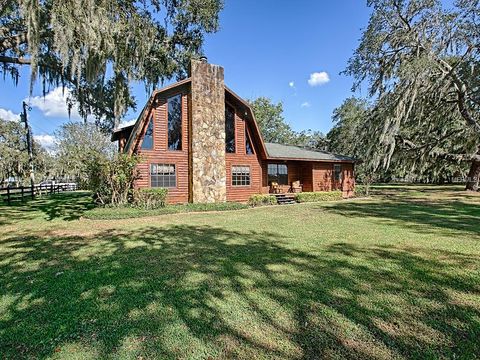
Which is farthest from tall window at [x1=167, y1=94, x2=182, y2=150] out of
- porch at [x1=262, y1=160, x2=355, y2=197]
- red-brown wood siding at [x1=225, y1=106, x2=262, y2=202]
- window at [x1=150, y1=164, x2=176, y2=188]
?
porch at [x1=262, y1=160, x2=355, y2=197]

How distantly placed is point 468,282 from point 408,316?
5.14 feet

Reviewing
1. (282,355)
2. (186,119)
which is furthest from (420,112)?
(282,355)

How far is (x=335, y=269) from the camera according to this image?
443 cm

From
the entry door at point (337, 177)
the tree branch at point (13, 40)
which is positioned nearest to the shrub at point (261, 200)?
the entry door at point (337, 177)

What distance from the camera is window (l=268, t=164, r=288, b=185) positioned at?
17.7 metres

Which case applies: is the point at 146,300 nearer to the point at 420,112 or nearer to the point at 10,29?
the point at 10,29

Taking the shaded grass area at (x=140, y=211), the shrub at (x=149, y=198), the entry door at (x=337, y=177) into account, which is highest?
the entry door at (x=337, y=177)

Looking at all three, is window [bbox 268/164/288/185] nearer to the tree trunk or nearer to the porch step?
the porch step

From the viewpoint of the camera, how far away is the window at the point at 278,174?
58.0ft

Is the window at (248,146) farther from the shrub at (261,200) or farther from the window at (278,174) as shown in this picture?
the shrub at (261,200)

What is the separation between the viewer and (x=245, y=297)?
11.5 ft

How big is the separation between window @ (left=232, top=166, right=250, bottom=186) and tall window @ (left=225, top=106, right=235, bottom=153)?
111cm

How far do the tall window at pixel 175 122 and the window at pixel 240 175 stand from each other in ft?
11.3

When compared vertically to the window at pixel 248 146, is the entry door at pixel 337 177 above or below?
below
